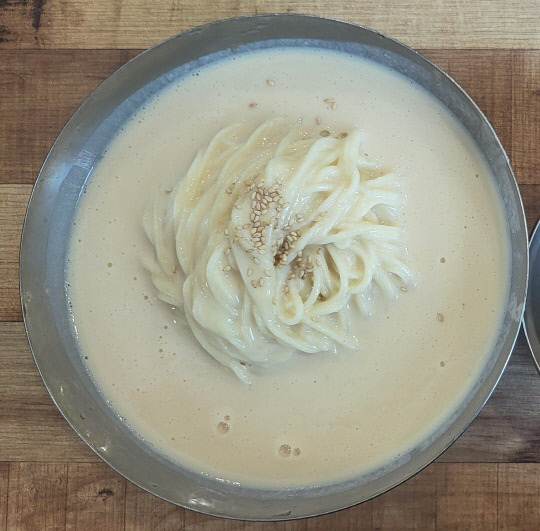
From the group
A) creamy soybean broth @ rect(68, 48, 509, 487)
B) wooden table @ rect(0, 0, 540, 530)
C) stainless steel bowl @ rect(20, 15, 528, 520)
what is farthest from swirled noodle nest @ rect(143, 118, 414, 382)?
wooden table @ rect(0, 0, 540, 530)

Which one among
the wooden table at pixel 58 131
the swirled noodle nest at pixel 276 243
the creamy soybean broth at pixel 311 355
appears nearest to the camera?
the swirled noodle nest at pixel 276 243

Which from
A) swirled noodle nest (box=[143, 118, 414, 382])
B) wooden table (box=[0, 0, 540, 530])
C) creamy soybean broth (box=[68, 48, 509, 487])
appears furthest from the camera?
wooden table (box=[0, 0, 540, 530])

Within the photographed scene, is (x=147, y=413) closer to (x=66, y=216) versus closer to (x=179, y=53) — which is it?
(x=66, y=216)

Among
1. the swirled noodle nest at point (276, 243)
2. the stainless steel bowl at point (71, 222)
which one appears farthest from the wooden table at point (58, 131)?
the swirled noodle nest at point (276, 243)

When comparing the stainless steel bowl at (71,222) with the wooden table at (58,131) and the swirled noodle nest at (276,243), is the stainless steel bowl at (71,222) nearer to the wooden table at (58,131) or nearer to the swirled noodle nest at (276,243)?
the wooden table at (58,131)

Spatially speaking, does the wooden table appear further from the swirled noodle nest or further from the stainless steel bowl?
the swirled noodle nest

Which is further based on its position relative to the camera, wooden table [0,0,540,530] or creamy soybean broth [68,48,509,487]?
wooden table [0,0,540,530]

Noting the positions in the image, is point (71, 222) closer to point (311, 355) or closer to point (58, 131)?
point (58, 131)
